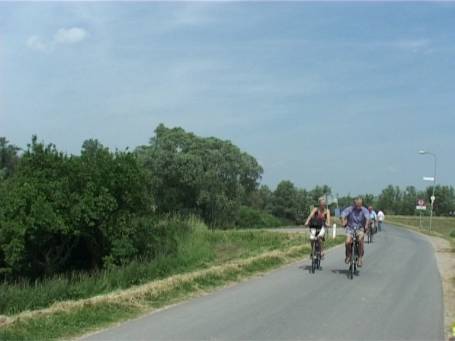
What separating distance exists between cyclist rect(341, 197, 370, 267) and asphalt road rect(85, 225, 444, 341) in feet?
2.69

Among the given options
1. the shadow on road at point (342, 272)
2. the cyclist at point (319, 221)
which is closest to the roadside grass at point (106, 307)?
the cyclist at point (319, 221)

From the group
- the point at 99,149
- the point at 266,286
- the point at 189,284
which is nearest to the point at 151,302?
→ the point at 189,284

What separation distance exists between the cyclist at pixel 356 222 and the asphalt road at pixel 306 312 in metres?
0.82

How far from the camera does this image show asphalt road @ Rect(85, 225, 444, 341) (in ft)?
27.9

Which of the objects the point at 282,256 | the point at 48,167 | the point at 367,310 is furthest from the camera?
the point at 48,167

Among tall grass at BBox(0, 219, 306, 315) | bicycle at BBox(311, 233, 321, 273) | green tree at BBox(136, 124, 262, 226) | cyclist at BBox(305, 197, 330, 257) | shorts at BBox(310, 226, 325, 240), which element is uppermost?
green tree at BBox(136, 124, 262, 226)

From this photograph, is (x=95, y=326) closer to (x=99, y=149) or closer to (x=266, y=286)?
(x=266, y=286)

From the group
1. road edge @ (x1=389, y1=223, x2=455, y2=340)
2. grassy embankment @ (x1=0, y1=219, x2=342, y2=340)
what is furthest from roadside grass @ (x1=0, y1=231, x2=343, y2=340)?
road edge @ (x1=389, y1=223, x2=455, y2=340)

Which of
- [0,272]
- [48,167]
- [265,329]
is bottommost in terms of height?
[0,272]

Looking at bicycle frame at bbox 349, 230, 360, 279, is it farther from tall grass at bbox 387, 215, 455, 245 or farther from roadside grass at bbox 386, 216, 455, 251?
tall grass at bbox 387, 215, 455, 245

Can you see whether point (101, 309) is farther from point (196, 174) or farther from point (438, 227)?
point (438, 227)

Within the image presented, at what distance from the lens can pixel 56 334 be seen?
8.14 meters

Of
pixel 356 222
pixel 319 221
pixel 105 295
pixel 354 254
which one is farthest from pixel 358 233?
pixel 105 295

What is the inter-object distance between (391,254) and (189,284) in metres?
13.1
